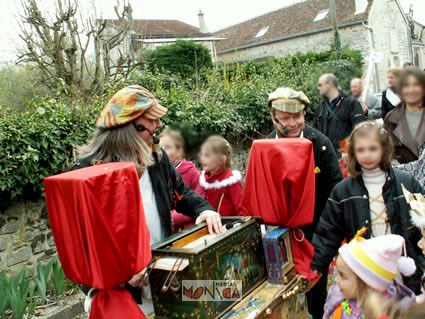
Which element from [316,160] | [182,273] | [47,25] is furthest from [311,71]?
[182,273]

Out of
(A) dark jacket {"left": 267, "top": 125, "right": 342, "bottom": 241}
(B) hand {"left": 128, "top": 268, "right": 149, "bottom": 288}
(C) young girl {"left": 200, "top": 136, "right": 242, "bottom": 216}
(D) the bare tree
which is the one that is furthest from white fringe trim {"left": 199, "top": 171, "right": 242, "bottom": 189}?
(D) the bare tree

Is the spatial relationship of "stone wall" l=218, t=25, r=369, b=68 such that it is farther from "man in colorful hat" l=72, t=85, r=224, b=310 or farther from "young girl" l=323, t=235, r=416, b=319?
"young girl" l=323, t=235, r=416, b=319

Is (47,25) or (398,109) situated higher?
(47,25)

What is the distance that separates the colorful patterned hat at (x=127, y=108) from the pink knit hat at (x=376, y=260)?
4.05 feet

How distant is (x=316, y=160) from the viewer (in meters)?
3.33

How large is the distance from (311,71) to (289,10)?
72.6 ft

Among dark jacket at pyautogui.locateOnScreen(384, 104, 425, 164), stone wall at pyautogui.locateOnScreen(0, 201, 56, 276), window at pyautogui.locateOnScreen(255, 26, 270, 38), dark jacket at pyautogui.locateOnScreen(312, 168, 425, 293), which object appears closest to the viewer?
dark jacket at pyautogui.locateOnScreen(312, 168, 425, 293)

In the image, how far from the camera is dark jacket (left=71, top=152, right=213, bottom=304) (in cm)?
235

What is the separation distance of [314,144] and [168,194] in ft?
4.59

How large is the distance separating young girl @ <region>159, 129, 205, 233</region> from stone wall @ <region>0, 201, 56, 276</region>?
192cm

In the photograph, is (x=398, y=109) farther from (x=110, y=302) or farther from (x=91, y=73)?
(x=91, y=73)

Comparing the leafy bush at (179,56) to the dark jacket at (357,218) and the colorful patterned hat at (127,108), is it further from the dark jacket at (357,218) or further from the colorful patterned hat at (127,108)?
the colorful patterned hat at (127,108)

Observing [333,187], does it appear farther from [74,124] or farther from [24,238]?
[24,238]

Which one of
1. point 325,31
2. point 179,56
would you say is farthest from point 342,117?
point 325,31
